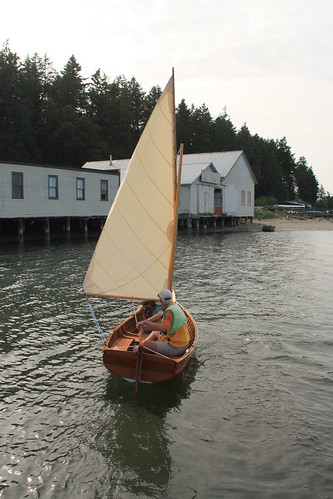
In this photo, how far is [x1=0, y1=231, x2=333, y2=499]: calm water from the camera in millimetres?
6176

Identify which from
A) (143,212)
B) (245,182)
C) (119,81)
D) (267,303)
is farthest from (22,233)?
(119,81)

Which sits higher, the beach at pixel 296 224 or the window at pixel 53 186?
the window at pixel 53 186

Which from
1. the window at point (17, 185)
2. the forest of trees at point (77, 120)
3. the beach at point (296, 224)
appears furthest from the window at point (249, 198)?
the window at point (17, 185)

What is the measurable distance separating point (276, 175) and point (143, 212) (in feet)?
364

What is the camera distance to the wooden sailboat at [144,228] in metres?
10.0

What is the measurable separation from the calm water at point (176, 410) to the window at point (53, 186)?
18276 millimetres

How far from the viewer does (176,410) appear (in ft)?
26.5

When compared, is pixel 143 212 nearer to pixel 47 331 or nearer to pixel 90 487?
pixel 47 331

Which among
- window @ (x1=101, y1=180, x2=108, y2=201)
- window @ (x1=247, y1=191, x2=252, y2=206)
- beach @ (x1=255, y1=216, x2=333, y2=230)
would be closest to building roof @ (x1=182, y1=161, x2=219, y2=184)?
window @ (x1=247, y1=191, x2=252, y2=206)

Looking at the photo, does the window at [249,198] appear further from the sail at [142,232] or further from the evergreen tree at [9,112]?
the sail at [142,232]

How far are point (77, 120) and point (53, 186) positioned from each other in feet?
135

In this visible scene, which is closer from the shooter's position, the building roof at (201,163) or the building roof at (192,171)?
the building roof at (192,171)

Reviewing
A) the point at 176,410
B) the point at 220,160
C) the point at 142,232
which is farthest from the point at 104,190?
the point at 176,410

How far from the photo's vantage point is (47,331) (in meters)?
12.2
